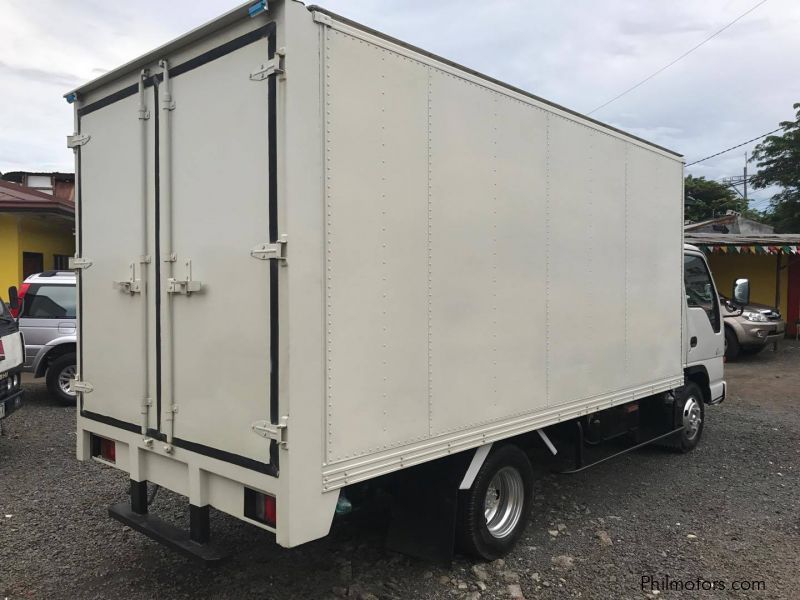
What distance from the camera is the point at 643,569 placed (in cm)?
405

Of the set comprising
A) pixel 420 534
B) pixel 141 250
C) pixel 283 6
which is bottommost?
pixel 420 534

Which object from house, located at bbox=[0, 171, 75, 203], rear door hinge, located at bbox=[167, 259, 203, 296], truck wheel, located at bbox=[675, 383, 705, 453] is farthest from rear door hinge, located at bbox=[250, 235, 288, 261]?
house, located at bbox=[0, 171, 75, 203]

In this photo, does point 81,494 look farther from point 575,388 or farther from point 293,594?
point 575,388

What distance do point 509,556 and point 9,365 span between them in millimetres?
5493

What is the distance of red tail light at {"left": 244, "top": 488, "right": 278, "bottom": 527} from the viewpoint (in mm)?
2906

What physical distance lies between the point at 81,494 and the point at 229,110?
398 centimetres

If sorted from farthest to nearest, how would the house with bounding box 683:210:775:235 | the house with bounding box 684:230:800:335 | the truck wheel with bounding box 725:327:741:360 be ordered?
the house with bounding box 683:210:775:235 < the house with bounding box 684:230:800:335 < the truck wheel with bounding box 725:327:741:360

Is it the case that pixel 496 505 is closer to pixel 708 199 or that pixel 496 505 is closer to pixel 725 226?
Result: pixel 725 226

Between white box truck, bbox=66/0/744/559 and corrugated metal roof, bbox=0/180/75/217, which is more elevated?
corrugated metal roof, bbox=0/180/75/217

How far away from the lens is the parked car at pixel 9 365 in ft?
20.6

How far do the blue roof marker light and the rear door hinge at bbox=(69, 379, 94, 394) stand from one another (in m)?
2.63

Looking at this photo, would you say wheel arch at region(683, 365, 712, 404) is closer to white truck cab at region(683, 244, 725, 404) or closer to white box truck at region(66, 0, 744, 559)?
white truck cab at region(683, 244, 725, 404)

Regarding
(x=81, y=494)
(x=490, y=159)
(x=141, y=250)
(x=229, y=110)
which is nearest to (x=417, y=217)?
(x=490, y=159)

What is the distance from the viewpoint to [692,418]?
6.69 m
